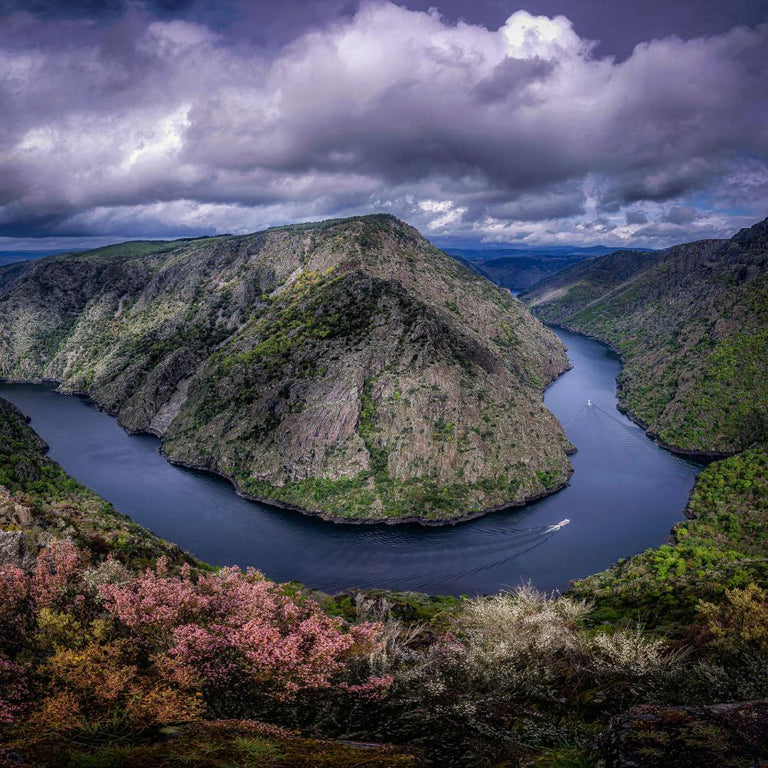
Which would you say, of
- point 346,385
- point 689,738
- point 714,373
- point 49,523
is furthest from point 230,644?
point 714,373

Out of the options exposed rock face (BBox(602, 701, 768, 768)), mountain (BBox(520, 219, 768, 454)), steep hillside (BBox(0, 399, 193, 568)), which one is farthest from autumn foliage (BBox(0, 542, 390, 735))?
mountain (BBox(520, 219, 768, 454))

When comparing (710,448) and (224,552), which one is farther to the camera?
(710,448)

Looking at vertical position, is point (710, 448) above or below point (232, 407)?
below

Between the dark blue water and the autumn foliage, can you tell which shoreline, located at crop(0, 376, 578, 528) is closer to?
the dark blue water

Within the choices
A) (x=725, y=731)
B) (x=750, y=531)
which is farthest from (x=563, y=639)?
(x=750, y=531)

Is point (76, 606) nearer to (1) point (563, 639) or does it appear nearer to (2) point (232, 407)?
Result: (1) point (563, 639)

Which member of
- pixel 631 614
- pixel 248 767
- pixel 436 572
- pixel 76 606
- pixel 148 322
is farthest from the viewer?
pixel 148 322
